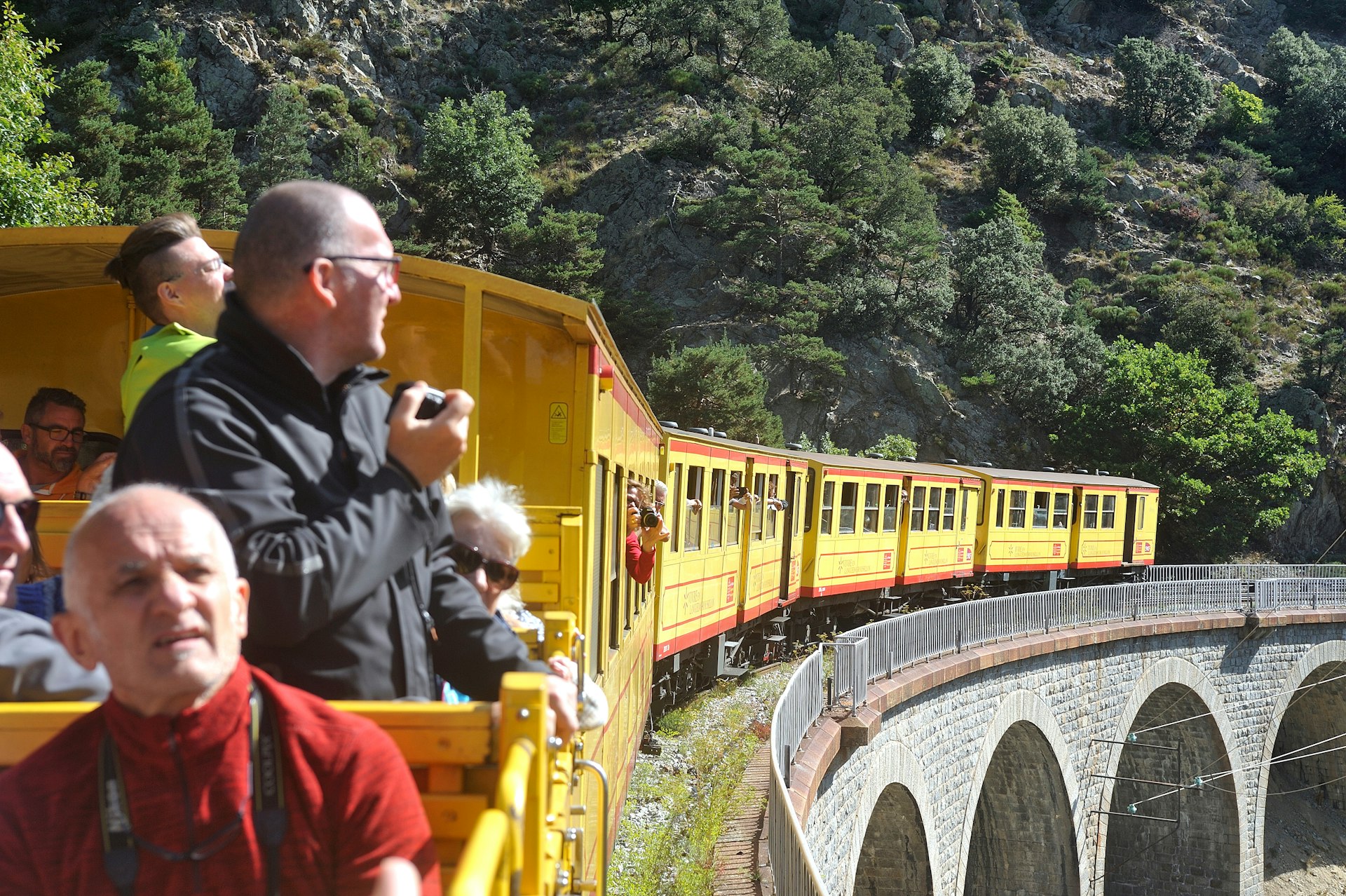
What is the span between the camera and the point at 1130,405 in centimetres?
4316

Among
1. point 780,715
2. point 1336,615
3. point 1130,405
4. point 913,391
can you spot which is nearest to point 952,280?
point 913,391

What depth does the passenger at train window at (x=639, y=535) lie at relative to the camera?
7.42 meters

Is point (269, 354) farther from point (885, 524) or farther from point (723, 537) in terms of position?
point (885, 524)

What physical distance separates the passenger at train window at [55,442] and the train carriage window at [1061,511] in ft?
77.7

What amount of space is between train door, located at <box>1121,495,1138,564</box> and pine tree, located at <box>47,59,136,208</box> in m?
30.4

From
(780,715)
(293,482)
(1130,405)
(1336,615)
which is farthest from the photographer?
(1130,405)

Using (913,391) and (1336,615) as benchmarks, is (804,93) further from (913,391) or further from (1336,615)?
(1336,615)

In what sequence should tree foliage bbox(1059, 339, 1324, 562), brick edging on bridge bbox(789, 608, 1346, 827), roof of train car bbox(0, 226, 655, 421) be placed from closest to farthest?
roof of train car bbox(0, 226, 655, 421)
brick edging on bridge bbox(789, 608, 1346, 827)
tree foliage bbox(1059, 339, 1324, 562)

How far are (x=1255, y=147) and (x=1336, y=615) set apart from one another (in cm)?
5964

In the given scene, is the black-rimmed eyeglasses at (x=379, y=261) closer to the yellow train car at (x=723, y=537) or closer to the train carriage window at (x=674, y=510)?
the yellow train car at (x=723, y=537)

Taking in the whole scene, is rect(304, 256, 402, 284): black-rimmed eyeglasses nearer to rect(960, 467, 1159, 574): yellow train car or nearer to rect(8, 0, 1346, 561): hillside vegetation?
rect(960, 467, 1159, 574): yellow train car

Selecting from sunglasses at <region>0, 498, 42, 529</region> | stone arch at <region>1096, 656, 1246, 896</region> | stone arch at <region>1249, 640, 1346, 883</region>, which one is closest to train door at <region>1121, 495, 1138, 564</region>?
stone arch at <region>1249, 640, 1346, 883</region>

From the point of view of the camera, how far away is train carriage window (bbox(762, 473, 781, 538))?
52.2 ft

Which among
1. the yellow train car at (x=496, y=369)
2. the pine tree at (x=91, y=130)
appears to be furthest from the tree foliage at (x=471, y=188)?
the yellow train car at (x=496, y=369)
